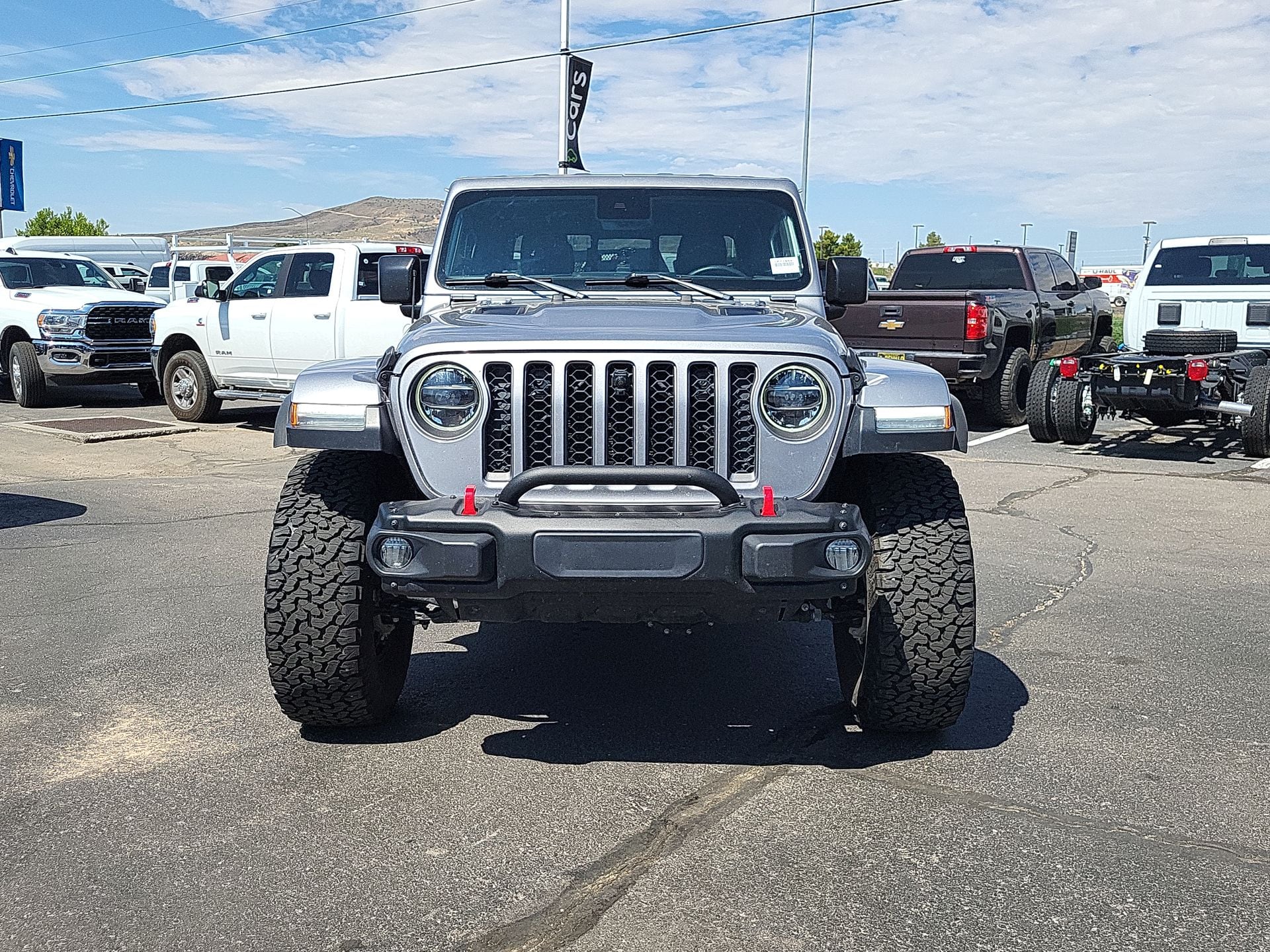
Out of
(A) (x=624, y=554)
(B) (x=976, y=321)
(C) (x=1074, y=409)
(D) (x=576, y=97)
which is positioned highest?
(D) (x=576, y=97)

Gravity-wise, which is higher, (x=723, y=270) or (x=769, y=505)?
(x=723, y=270)

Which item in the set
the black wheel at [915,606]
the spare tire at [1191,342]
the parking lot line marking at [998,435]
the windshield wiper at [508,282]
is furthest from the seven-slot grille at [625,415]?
the parking lot line marking at [998,435]

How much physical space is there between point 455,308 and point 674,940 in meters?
2.73

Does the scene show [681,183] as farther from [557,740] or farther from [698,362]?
[557,740]

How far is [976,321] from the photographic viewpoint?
12.7 meters

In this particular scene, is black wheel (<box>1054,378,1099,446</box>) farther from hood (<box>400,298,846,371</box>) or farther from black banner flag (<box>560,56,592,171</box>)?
black banner flag (<box>560,56,592,171</box>)

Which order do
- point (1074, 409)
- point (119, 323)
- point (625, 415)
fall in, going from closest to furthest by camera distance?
point (625, 415), point (1074, 409), point (119, 323)

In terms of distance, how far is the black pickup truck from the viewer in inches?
504

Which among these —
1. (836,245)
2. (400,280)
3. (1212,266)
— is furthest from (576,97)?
(836,245)

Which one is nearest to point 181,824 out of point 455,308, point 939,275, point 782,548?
point 782,548

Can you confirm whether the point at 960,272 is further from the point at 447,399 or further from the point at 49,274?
the point at 447,399

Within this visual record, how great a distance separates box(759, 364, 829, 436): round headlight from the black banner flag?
17.8 metres

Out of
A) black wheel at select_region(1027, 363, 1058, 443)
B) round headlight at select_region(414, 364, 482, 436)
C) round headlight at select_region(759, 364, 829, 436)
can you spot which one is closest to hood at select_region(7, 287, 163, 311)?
black wheel at select_region(1027, 363, 1058, 443)

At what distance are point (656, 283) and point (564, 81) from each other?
1769 centimetres
